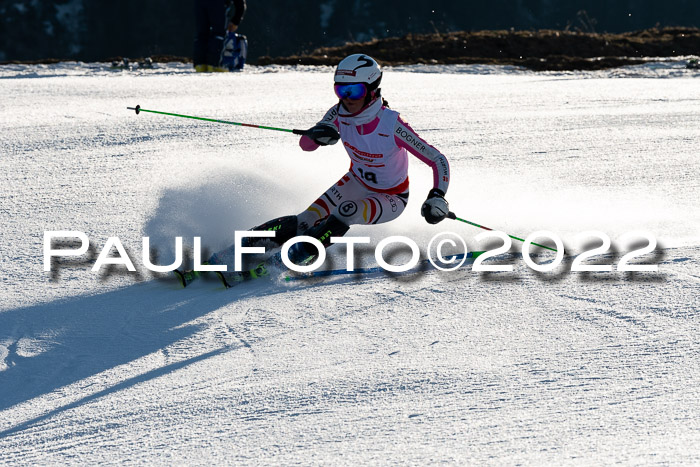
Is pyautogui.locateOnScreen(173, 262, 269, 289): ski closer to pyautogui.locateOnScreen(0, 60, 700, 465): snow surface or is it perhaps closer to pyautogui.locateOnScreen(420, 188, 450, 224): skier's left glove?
pyautogui.locateOnScreen(0, 60, 700, 465): snow surface

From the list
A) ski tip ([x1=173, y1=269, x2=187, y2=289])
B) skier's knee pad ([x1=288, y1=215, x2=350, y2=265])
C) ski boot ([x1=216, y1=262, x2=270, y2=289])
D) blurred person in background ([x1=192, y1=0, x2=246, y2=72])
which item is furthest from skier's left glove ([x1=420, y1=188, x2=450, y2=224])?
blurred person in background ([x1=192, y1=0, x2=246, y2=72])

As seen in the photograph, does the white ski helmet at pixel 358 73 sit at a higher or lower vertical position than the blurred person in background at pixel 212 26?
lower

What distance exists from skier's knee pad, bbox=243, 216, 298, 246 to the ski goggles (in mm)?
851

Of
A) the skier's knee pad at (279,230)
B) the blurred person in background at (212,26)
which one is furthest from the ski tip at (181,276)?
the blurred person in background at (212,26)

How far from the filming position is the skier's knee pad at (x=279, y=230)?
17.5 ft

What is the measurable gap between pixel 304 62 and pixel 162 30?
152 feet

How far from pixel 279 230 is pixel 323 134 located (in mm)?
714

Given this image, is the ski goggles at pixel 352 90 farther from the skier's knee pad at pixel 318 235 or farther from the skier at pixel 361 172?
the skier's knee pad at pixel 318 235

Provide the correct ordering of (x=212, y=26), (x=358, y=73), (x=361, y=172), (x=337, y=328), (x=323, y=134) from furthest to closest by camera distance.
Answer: (x=212, y=26) < (x=361, y=172) < (x=323, y=134) < (x=358, y=73) < (x=337, y=328)

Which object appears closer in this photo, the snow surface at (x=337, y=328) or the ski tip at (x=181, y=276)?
the snow surface at (x=337, y=328)

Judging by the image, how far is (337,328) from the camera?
14.2ft

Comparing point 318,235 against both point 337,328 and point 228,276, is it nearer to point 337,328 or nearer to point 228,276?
point 228,276

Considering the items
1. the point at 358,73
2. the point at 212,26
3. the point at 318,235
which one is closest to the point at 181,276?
the point at 318,235

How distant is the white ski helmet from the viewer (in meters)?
5.36
